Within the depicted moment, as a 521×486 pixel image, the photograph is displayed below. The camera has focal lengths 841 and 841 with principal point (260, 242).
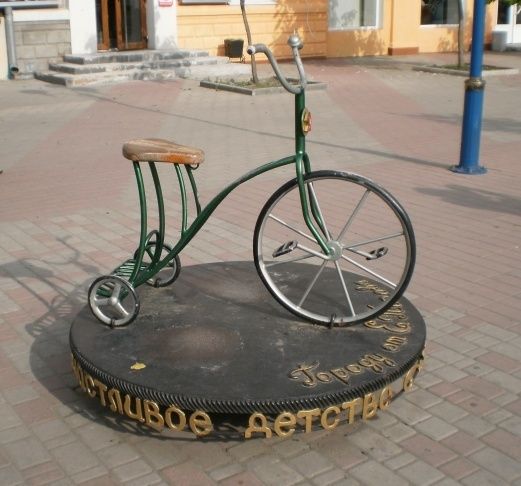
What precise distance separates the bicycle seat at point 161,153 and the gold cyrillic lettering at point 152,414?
1.22 meters

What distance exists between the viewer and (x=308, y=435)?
12.1 feet

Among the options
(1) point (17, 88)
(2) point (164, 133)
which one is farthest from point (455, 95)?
(1) point (17, 88)

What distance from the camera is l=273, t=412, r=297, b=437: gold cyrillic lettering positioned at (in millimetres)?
3424

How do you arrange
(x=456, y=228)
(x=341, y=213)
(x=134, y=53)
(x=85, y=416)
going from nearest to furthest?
(x=85, y=416) < (x=456, y=228) < (x=341, y=213) < (x=134, y=53)

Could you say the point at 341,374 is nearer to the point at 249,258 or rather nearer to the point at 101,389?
the point at 101,389

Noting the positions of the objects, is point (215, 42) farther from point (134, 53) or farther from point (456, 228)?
point (456, 228)

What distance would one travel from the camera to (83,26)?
18.3m

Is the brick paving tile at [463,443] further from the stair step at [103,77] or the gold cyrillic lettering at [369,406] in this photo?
the stair step at [103,77]

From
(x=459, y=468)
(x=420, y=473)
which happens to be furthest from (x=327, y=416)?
(x=459, y=468)

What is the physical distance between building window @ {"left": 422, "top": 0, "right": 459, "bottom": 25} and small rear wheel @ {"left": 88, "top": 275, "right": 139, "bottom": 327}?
70.3ft

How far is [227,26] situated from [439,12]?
23.8 feet

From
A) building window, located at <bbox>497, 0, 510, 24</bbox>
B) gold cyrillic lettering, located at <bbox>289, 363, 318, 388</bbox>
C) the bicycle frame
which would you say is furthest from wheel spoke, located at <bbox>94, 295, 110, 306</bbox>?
building window, located at <bbox>497, 0, 510, 24</bbox>

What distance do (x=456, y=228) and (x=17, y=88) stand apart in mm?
11909

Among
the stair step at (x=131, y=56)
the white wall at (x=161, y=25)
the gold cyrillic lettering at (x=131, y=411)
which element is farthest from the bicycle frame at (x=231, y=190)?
the white wall at (x=161, y=25)
